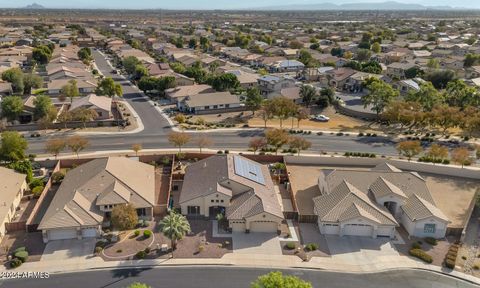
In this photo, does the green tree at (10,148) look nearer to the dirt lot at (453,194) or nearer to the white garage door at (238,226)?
the white garage door at (238,226)

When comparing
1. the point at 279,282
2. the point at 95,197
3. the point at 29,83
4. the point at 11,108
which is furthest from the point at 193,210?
the point at 29,83

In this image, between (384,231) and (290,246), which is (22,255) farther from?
(384,231)

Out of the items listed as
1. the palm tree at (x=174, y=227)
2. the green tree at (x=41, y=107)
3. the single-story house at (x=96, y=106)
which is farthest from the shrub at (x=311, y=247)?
the green tree at (x=41, y=107)

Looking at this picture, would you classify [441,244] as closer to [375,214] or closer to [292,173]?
[375,214]

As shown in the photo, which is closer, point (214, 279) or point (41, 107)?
point (214, 279)

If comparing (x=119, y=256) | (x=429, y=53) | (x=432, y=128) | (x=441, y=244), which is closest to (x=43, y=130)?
(x=119, y=256)

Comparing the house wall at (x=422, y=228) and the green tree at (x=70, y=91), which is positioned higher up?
the green tree at (x=70, y=91)
